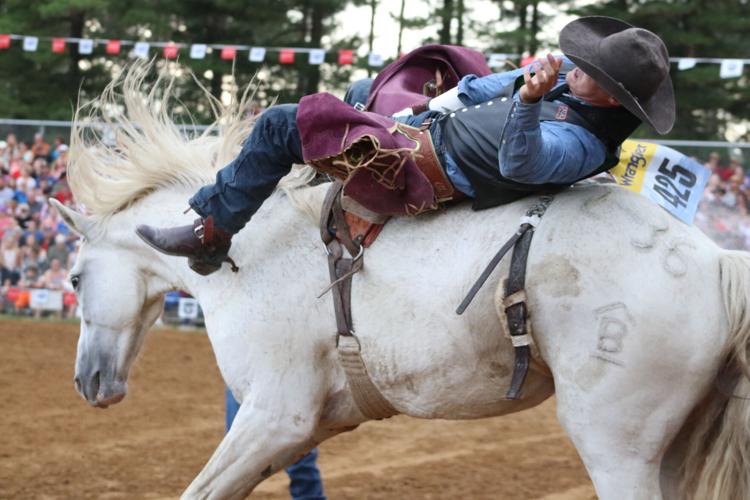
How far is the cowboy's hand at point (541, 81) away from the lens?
258 cm

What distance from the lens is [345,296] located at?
3178 millimetres

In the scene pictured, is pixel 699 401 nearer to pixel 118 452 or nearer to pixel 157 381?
pixel 118 452

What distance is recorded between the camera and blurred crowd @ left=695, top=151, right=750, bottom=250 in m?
10.4

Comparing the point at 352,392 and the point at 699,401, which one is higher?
the point at 699,401

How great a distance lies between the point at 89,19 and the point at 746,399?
67.7 ft

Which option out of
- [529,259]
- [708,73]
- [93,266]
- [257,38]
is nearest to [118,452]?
[93,266]

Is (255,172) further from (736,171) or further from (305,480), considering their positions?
(736,171)

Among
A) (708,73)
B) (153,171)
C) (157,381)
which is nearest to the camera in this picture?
(153,171)

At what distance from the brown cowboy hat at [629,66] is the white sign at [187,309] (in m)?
9.76

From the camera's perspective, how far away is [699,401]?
2.77m

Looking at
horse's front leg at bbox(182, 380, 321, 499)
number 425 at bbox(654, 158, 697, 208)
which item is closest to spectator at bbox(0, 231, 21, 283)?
horse's front leg at bbox(182, 380, 321, 499)

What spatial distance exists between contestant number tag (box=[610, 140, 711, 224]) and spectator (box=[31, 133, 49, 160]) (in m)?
10.3

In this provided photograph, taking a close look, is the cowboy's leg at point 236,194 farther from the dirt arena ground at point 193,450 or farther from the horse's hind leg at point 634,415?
the dirt arena ground at point 193,450

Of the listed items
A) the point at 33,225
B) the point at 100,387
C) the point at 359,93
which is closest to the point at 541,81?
the point at 359,93
